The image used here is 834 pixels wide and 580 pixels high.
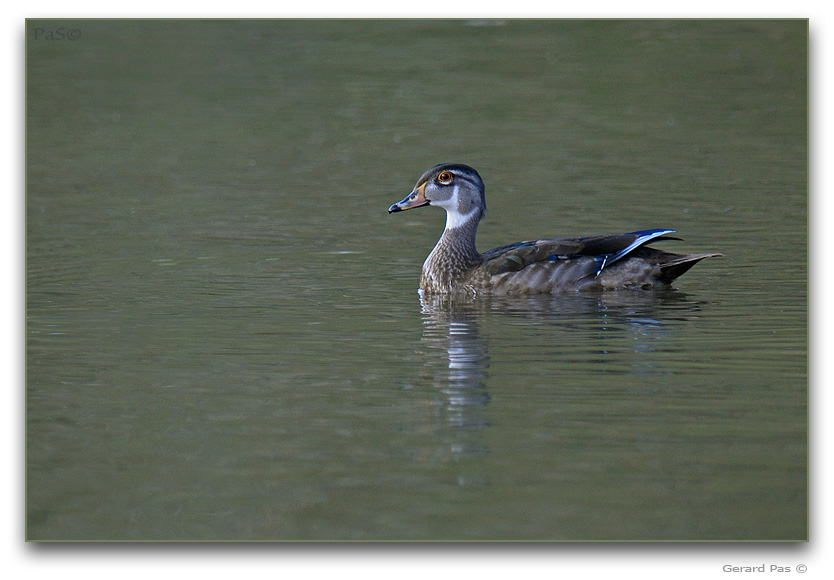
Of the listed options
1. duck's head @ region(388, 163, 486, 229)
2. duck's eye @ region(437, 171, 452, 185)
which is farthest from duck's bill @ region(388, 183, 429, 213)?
duck's eye @ region(437, 171, 452, 185)

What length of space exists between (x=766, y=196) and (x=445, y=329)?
565 centimetres

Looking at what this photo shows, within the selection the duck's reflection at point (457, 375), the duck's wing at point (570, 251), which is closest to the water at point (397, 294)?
the duck's reflection at point (457, 375)

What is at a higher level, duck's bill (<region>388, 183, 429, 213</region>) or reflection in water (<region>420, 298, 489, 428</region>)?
duck's bill (<region>388, 183, 429, 213</region>)

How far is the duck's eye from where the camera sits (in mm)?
12641

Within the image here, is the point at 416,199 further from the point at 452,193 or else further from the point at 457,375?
the point at 457,375

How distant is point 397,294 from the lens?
12164 mm

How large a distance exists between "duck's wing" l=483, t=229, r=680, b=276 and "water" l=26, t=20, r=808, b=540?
0.38 m

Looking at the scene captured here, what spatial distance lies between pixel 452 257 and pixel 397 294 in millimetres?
688

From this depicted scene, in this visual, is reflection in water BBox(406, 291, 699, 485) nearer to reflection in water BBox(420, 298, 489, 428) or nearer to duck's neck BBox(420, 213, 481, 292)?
reflection in water BBox(420, 298, 489, 428)

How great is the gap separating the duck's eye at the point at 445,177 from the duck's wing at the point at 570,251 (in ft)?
3.48

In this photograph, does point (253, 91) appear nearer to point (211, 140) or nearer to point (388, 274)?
point (211, 140)

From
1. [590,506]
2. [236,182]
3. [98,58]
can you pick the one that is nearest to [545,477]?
[590,506]

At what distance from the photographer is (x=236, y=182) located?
1703cm

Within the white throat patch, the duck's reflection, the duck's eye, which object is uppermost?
the duck's eye
